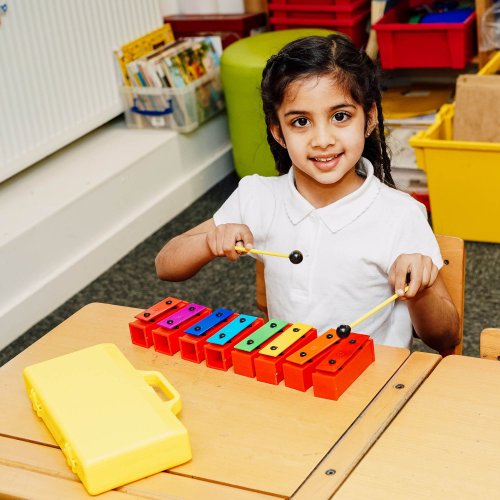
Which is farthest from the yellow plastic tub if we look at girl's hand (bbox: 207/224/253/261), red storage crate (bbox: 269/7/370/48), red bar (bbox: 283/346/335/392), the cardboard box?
red bar (bbox: 283/346/335/392)

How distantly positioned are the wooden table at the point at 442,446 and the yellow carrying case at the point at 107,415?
0.21 meters

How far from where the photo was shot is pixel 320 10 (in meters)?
3.14

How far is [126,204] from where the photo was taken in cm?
294

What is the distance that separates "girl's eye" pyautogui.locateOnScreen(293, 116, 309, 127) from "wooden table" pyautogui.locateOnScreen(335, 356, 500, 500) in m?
0.45

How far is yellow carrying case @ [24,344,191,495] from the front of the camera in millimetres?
994

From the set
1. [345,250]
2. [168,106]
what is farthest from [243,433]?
[168,106]

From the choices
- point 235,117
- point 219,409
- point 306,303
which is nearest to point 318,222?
point 306,303

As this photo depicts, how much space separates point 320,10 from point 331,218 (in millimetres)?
1867

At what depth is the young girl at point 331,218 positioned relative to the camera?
138 centimetres

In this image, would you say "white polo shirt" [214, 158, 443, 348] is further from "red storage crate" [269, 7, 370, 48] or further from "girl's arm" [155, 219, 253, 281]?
"red storage crate" [269, 7, 370, 48]

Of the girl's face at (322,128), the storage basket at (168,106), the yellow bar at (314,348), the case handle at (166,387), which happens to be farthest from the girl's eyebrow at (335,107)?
the storage basket at (168,106)

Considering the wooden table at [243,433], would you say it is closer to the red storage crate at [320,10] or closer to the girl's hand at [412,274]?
the girl's hand at [412,274]

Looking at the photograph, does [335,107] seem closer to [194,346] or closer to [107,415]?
[194,346]

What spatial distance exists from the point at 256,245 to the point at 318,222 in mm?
151
